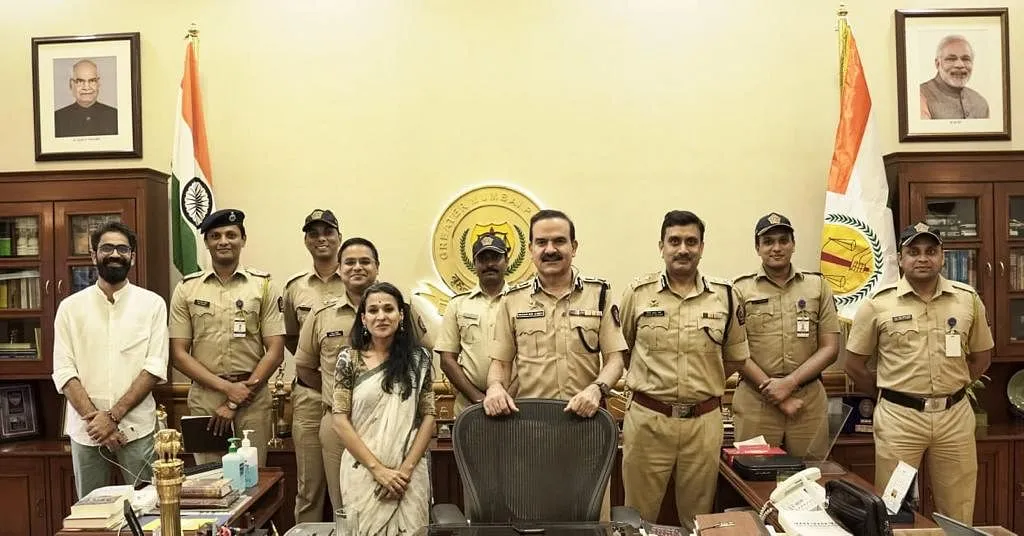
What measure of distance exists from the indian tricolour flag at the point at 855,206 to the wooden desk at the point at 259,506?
3138 millimetres

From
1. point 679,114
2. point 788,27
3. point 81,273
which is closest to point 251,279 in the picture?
point 81,273

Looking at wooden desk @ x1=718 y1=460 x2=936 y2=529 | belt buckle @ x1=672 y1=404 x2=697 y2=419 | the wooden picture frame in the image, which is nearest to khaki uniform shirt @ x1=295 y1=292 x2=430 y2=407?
belt buckle @ x1=672 y1=404 x2=697 y2=419

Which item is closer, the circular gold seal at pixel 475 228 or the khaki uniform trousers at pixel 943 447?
the khaki uniform trousers at pixel 943 447

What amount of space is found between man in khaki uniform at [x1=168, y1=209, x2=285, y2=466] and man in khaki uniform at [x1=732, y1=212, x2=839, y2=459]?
243 centimetres

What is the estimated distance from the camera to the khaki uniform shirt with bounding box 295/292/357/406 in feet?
11.3

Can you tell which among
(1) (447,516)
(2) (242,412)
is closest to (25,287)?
(2) (242,412)

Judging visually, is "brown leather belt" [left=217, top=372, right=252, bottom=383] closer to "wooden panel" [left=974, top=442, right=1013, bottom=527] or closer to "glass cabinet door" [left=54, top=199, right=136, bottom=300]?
"glass cabinet door" [left=54, top=199, right=136, bottom=300]

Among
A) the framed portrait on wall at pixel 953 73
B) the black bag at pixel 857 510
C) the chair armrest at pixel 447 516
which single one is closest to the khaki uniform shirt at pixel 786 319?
the framed portrait on wall at pixel 953 73

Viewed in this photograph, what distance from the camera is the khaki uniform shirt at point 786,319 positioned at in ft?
11.9

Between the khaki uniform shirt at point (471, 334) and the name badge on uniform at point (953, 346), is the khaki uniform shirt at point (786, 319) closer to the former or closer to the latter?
the name badge on uniform at point (953, 346)

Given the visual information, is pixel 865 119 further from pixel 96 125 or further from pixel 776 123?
pixel 96 125

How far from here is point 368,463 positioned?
268 centimetres

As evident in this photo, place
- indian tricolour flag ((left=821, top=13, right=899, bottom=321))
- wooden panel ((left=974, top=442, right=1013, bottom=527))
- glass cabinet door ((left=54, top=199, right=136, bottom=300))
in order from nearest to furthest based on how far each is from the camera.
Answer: wooden panel ((left=974, top=442, right=1013, bottom=527))
indian tricolour flag ((left=821, top=13, right=899, bottom=321))
glass cabinet door ((left=54, top=199, right=136, bottom=300))

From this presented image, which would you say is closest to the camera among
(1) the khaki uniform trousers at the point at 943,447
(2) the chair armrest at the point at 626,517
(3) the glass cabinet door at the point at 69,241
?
(2) the chair armrest at the point at 626,517
